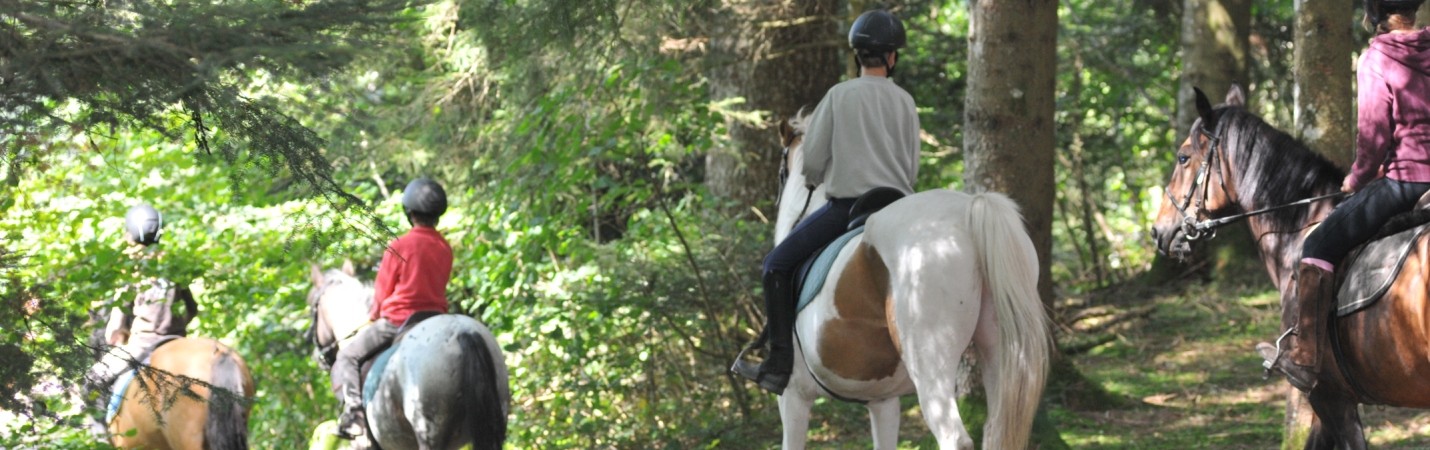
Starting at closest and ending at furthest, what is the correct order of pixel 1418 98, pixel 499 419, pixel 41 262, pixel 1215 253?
pixel 1418 98 → pixel 499 419 → pixel 41 262 → pixel 1215 253

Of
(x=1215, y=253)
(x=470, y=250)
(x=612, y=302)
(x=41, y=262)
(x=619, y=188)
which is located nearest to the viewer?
(x=41, y=262)

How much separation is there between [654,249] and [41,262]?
13.3 ft

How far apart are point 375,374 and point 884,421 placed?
294 centimetres

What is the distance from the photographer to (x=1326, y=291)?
5.43 m

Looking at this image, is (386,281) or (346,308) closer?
(386,281)

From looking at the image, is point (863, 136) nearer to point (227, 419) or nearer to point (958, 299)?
point (958, 299)

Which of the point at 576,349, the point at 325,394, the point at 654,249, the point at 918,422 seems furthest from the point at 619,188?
the point at 325,394

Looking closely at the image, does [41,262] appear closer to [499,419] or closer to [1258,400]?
[499,419]

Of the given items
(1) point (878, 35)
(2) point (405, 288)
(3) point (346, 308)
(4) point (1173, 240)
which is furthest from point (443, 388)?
(4) point (1173, 240)

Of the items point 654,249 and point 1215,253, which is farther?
point 1215,253

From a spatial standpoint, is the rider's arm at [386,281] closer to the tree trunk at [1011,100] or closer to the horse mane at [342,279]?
the horse mane at [342,279]

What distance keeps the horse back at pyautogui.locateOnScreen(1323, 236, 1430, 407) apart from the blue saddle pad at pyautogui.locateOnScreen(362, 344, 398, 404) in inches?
187

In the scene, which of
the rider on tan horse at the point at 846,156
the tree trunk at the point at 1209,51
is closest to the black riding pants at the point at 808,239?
the rider on tan horse at the point at 846,156

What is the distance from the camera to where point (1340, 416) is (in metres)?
5.76
